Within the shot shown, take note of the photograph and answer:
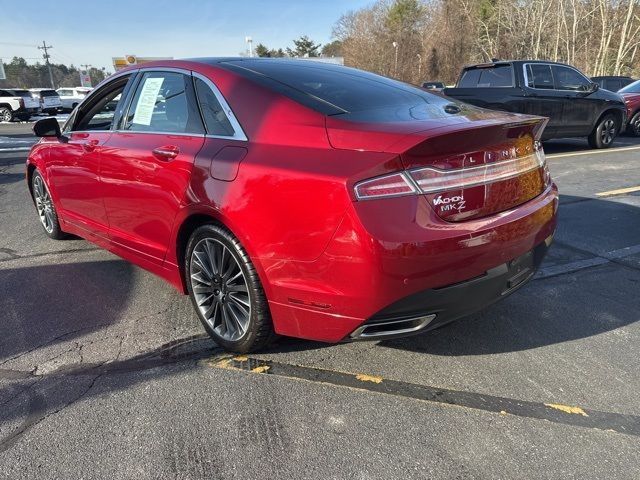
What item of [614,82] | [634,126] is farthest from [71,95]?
[634,126]

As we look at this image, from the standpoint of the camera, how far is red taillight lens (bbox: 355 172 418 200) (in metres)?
2.09

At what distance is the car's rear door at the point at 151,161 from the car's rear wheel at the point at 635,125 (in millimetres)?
12883

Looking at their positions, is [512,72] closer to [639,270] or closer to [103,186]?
[639,270]

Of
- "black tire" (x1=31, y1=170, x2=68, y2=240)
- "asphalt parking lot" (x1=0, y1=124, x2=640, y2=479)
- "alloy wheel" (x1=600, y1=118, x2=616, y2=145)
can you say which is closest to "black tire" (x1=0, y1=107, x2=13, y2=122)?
"black tire" (x1=31, y1=170, x2=68, y2=240)

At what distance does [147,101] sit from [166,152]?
0.63m

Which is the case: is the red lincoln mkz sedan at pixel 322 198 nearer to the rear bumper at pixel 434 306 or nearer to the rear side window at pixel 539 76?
the rear bumper at pixel 434 306

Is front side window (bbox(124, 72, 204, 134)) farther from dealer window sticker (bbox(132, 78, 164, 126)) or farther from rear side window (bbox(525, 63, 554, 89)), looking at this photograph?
rear side window (bbox(525, 63, 554, 89))

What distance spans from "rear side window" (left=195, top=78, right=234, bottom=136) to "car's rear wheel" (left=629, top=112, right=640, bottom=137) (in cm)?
1289

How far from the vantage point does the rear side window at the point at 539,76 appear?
9656 millimetres

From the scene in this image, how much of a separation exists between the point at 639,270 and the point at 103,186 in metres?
4.18

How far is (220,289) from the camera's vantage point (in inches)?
112

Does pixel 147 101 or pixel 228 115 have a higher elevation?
pixel 147 101

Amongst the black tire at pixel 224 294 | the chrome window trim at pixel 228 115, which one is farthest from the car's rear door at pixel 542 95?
the black tire at pixel 224 294

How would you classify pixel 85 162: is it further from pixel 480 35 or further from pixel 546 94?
pixel 480 35
